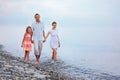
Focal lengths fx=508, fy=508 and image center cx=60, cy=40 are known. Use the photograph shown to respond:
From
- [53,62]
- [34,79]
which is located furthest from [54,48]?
[34,79]

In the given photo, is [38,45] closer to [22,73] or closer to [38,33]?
[38,33]

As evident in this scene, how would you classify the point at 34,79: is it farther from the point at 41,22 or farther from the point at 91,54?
the point at 91,54

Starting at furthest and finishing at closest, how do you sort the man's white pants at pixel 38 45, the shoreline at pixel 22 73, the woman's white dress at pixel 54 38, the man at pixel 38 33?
1. the woman's white dress at pixel 54 38
2. the man's white pants at pixel 38 45
3. the man at pixel 38 33
4. the shoreline at pixel 22 73

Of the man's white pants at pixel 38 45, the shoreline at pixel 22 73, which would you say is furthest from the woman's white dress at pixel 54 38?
Result: the shoreline at pixel 22 73

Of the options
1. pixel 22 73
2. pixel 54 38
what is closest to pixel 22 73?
pixel 22 73

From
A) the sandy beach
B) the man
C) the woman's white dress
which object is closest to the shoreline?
the sandy beach

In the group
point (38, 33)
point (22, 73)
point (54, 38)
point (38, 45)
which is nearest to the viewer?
point (22, 73)

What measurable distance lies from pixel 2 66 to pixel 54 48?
9044mm

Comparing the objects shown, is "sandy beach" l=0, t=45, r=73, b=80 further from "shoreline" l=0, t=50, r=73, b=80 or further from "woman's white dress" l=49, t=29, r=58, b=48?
"woman's white dress" l=49, t=29, r=58, b=48

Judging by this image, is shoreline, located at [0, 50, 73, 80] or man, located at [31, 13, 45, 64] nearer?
shoreline, located at [0, 50, 73, 80]

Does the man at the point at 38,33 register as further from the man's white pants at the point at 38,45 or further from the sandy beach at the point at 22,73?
the sandy beach at the point at 22,73

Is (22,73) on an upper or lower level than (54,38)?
lower

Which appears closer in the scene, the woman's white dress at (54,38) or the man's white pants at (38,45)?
the man's white pants at (38,45)

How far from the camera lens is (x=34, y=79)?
1694 centimetres
